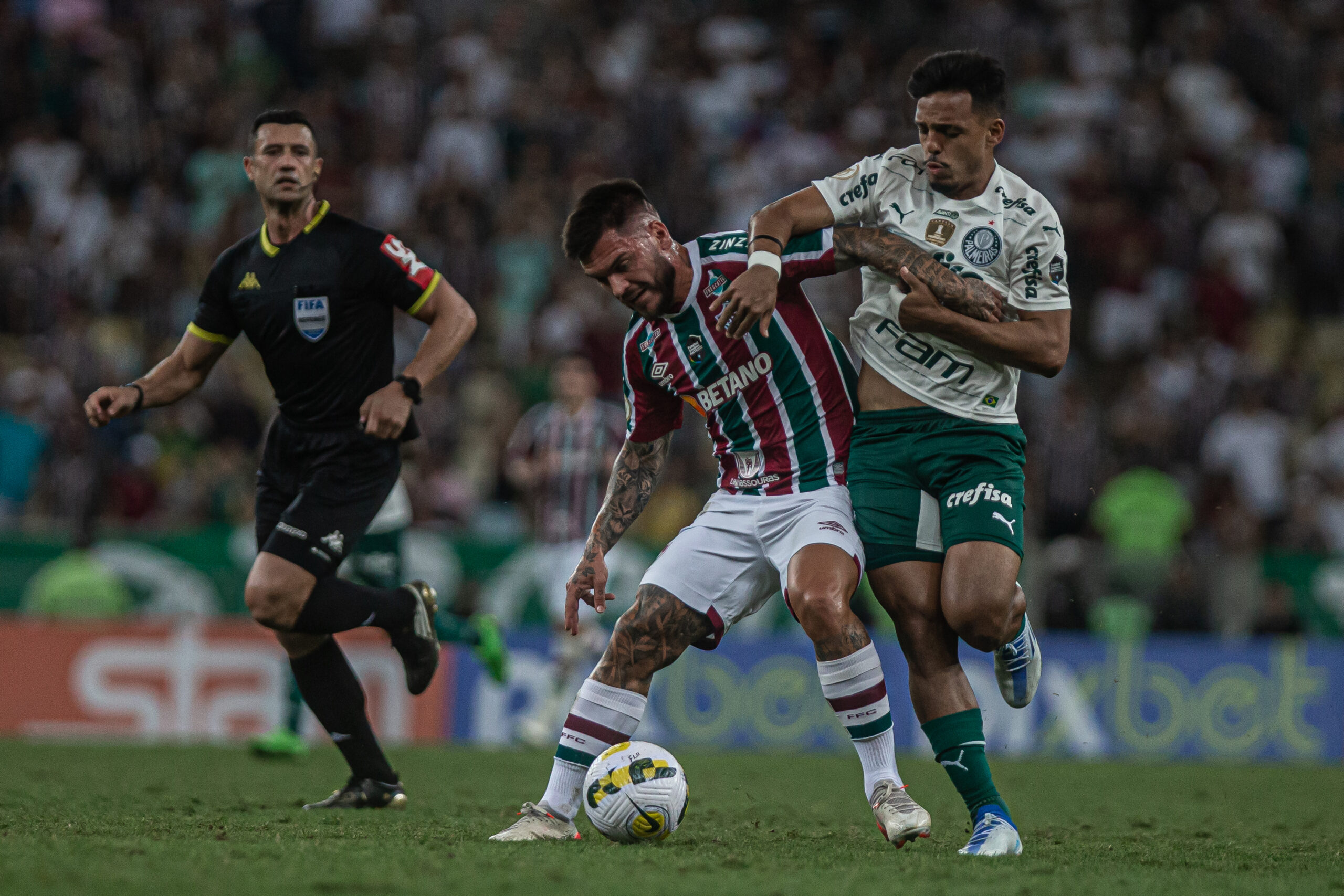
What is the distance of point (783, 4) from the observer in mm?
19062

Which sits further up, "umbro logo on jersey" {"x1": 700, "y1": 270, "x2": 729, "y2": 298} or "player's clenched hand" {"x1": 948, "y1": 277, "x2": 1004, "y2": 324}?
"umbro logo on jersey" {"x1": 700, "y1": 270, "x2": 729, "y2": 298}

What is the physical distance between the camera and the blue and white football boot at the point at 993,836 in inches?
196

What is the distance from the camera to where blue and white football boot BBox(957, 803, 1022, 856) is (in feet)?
16.3

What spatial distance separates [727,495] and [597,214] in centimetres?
113

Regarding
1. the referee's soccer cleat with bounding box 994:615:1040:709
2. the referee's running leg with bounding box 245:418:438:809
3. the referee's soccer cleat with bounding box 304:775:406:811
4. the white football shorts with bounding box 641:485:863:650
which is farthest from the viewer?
the referee's soccer cleat with bounding box 304:775:406:811

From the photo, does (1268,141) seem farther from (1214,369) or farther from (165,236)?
(165,236)

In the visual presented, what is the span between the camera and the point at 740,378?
218 inches

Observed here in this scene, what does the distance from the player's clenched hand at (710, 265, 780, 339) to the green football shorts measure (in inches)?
26.6

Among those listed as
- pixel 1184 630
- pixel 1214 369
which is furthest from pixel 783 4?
pixel 1184 630

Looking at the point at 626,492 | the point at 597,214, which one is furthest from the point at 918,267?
the point at 626,492

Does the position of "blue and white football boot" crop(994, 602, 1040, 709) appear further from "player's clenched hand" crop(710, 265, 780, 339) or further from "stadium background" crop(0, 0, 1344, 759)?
"stadium background" crop(0, 0, 1344, 759)

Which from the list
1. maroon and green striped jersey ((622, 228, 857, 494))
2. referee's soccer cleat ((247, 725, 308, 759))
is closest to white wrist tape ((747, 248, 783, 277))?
maroon and green striped jersey ((622, 228, 857, 494))

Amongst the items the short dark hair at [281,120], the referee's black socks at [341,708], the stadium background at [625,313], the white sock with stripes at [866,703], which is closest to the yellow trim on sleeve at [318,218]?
the short dark hair at [281,120]

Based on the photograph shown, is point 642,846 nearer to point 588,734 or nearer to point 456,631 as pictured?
point 588,734
